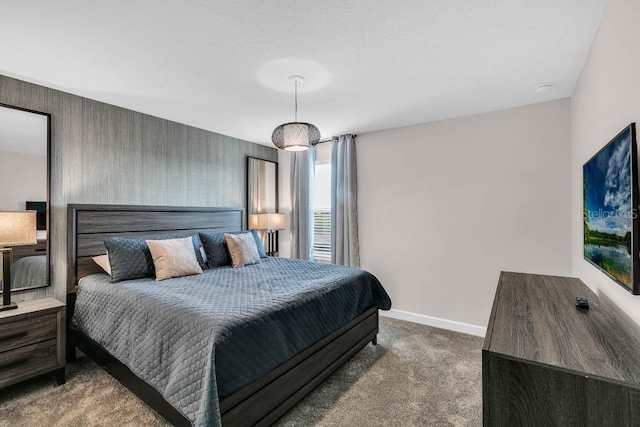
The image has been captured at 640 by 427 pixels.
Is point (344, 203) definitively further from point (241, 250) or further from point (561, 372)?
point (561, 372)

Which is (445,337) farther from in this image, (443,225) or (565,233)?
(565,233)

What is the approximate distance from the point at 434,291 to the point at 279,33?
3.22 meters

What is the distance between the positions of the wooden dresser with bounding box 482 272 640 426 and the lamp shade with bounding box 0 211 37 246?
3.10m

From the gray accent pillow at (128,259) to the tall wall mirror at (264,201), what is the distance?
1.81 meters

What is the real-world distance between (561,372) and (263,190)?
431cm

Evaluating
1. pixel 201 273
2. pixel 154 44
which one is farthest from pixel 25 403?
pixel 154 44

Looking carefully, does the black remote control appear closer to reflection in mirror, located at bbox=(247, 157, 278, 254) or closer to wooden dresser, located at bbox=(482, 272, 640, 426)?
wooden dresser, located at bbox=(482, 272, 640, 426)

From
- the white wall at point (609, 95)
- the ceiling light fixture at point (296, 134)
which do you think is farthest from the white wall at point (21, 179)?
the white wall at point (609, 95)

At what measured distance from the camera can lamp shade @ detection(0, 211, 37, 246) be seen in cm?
217

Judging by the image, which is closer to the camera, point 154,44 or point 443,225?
point 154,44

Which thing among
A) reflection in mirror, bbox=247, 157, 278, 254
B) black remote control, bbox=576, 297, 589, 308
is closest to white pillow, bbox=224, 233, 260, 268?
reflection in mirror, bbox=247, 157, 278, 254

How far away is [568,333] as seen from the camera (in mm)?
1281

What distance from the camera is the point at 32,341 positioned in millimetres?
2256

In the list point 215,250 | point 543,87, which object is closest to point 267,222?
point 215,250
